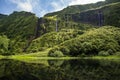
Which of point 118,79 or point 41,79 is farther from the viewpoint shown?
point 41,79

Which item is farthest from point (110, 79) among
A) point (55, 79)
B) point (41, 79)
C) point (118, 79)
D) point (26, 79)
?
point (26, 79)

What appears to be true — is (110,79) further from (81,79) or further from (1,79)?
(1,79)

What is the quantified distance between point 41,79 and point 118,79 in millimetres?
18070

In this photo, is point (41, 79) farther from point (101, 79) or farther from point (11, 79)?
point (101, 79)

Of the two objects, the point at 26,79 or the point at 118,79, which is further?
the point at 26,79

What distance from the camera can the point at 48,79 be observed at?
52.8m

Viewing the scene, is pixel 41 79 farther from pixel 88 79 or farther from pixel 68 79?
pixel 88 79

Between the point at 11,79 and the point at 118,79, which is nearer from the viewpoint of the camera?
the point at 118,79

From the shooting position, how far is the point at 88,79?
52.5 m

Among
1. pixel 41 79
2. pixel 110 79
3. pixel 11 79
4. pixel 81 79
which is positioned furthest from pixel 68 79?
pixel 11 79

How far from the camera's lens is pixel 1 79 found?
54.0 m

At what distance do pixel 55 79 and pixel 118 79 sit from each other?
1464 cm

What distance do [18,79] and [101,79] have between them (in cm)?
1995

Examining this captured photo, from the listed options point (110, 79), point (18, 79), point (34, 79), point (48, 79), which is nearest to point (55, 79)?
point (48, 79)
